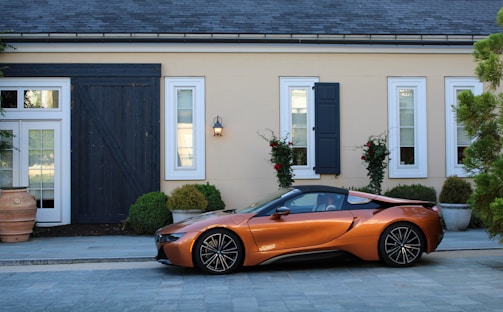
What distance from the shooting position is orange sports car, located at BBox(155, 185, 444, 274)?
845 centimetres

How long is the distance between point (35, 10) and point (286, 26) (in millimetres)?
6222

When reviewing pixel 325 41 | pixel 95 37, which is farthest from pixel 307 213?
pixel 95 37

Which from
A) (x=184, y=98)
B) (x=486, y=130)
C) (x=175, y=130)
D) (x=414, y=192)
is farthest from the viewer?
(x=184, y=98)

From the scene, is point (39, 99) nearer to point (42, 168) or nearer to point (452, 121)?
point (42, 168)

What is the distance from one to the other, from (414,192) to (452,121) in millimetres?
2119

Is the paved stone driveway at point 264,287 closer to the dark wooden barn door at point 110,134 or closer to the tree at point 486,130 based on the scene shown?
the tree at point 486,130

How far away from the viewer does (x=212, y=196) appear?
12.9 m

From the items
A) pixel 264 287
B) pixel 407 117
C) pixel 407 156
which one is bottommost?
pixel 264 287

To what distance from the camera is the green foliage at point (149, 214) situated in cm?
1245

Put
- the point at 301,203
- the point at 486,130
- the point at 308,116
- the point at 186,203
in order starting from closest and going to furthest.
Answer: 1. the point at 301,203
2. the point at 486,130
3. the point at 186,203
4. the point at 308,116

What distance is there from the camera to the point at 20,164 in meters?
13.4

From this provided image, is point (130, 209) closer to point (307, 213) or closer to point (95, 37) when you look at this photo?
point (95, 37)

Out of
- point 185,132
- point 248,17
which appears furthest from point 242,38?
point 185,132

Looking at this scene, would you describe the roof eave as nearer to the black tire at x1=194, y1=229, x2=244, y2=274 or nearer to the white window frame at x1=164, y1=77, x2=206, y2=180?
the white window frame at x1=164, y1=77, x2=206, y2=180
